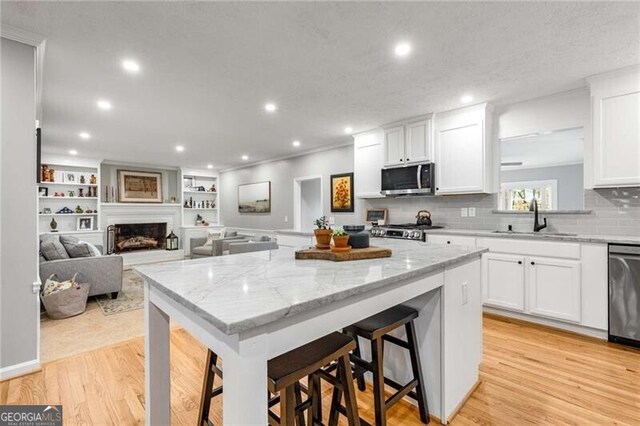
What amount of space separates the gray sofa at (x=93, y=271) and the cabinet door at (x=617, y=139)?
223 inches

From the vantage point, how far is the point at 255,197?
7.59 meters

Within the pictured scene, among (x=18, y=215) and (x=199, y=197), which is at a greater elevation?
(x=199, y=197)

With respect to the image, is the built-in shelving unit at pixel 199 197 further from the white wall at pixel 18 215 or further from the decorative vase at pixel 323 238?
the decorative vase at pixel 323 238

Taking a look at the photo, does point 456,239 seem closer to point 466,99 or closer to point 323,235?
point 466,99

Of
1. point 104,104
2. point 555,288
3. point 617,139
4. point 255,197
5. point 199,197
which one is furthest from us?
point 199,197

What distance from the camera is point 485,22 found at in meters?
2.03

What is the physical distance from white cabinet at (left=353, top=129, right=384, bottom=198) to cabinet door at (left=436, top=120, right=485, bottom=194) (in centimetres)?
93

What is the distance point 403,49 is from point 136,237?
766 centimetres

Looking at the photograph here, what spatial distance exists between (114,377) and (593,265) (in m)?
4.08

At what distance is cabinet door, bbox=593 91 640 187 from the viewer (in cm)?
271

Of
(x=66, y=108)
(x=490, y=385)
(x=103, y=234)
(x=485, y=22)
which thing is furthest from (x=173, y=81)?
(x=103, y=234)

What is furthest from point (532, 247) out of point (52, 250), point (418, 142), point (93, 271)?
point (52, 250)

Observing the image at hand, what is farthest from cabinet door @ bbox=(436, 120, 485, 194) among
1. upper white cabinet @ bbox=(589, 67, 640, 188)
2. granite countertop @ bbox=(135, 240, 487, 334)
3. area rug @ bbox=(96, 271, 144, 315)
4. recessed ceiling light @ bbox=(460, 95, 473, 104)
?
area rug @ bbox=(96, 271, 144, 315)

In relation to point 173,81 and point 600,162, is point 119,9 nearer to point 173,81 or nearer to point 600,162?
point 173,81
